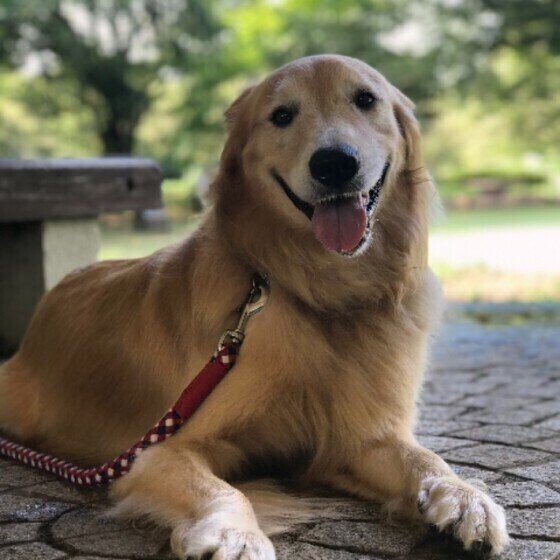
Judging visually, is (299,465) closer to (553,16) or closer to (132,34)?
(553,16)

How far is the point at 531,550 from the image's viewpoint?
6.75ft

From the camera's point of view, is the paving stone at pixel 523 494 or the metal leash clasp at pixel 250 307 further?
the metal leash clasp at pixel 250 307

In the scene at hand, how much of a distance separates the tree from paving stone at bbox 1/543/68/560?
2448 cm

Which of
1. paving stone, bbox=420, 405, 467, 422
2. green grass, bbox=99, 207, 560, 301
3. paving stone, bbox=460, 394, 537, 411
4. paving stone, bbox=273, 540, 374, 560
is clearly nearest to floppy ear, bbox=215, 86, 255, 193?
green grass, bbox=99, 207, 560, 301

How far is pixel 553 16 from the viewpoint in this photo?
15156 mm

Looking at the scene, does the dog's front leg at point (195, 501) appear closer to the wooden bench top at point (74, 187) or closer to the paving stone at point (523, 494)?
the paving stone at point (523, 494)

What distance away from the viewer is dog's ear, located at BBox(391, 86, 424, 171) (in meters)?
2.88

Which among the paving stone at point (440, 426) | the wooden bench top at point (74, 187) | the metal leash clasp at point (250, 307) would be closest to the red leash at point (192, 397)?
the metal leash clasp at point (250, 307)

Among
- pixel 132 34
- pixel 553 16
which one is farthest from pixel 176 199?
pixel 553 16

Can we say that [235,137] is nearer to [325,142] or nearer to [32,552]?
[325,142]

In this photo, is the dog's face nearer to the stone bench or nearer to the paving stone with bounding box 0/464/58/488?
the paving stone with bounding box 0/464/58/488

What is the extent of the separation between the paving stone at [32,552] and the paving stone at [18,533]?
5 cm

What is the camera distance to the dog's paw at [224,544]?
1.90 meters

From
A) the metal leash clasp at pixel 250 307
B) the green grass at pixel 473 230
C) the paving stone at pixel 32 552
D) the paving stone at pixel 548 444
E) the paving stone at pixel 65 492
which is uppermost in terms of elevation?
the metal leash clasp at pixel 250 307
